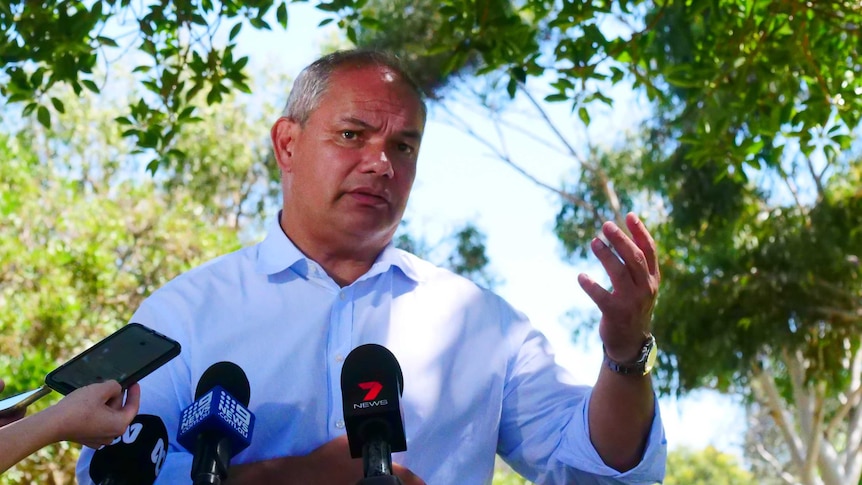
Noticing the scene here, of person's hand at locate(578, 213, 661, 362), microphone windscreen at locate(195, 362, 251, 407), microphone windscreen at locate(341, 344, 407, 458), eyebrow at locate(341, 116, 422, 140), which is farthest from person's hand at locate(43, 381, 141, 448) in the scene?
eyebrow at locate(341, 116, 422, 140)

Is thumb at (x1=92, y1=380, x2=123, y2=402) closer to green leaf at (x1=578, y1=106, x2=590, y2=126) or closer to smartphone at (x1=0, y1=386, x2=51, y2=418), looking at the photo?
smartphone at (x1=0, y1=386, x2=51, y2=418)

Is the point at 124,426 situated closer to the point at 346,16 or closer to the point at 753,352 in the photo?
the point at 346,16

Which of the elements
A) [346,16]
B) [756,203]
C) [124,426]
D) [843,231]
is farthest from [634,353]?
[756,203]

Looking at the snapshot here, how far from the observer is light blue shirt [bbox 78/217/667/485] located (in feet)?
7.52

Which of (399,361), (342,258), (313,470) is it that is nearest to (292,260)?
(342,258)

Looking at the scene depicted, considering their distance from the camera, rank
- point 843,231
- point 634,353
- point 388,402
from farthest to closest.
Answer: point 843,231 → point 634,353 → point 388,402

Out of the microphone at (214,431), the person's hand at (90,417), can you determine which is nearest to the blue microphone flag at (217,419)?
the microphone at (214,431)

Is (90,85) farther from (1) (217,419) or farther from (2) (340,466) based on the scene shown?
(1) (217,419)

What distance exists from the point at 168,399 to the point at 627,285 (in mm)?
991

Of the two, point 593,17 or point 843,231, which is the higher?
point 843,231

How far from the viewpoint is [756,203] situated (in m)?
14.3

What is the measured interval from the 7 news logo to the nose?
104 cm

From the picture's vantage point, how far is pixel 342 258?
2682 millimetres

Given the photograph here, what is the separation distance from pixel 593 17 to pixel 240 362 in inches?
107
